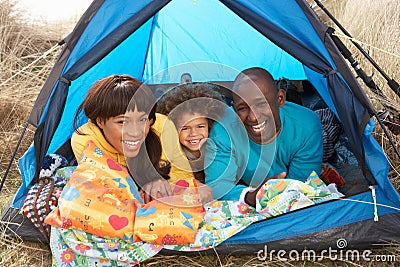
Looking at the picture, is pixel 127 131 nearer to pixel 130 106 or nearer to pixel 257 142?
pixel 130 106

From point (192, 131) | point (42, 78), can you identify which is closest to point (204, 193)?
point (192, 131)

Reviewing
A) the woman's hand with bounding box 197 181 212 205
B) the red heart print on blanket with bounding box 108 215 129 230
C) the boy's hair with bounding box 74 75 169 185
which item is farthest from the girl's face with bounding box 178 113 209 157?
the red heart print on blanket with bounding box 108 215 129 230

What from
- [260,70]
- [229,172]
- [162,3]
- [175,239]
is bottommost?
[175,239]

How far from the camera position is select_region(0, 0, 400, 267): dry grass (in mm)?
2391

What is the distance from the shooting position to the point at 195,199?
8.37 ft

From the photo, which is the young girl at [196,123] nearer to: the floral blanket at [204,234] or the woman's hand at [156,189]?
the woman's hand at [156,189]

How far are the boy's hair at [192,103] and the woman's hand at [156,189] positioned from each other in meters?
0.39

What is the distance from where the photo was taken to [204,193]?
2646mm

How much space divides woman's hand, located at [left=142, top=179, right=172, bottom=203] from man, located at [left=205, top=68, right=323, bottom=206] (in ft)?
0.73

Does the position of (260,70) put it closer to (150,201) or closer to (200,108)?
(200,108)

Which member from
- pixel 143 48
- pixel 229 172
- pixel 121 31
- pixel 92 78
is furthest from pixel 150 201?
pixel 143 48

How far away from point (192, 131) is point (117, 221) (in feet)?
2.33

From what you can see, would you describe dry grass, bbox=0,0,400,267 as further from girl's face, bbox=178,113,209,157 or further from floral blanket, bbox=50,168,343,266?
girl's face, bbox=178,113,209,157

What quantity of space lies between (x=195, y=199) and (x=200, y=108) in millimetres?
527
